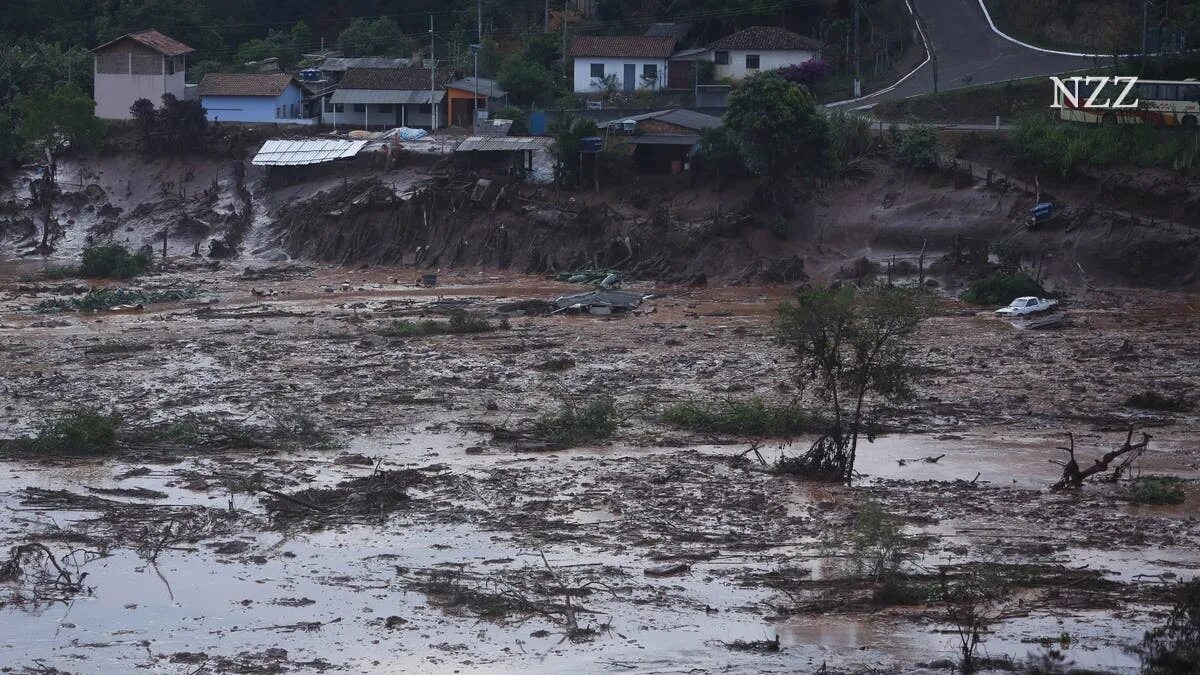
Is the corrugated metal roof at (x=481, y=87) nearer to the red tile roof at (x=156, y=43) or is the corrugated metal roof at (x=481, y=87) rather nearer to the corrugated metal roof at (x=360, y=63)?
the corrugated metal roof at (x=360, y=63)

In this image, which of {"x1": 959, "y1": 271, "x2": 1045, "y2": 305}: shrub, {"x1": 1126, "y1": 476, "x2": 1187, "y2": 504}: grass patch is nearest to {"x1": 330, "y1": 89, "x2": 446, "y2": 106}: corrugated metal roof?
{"x1": 959, "y1": 271, "x2": 1045, "y2": 305}: shrub

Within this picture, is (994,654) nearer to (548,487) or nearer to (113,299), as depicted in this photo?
(548,487)

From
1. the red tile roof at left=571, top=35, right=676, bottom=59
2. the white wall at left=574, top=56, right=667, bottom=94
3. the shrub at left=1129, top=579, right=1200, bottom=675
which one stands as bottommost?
the shrub at left=1129, top=579, right=1200, bottom=675

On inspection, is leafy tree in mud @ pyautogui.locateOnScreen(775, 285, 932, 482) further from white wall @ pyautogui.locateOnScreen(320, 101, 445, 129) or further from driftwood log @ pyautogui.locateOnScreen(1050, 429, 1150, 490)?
white wall @ pyautogui.locateOnScreen(320, 101, 445, 129)

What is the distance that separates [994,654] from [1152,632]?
178cm

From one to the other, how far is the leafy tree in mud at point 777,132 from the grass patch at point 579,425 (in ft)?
62.6

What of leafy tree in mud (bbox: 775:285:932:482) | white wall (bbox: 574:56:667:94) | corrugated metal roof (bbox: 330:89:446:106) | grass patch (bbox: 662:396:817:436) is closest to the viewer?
leafy tree in mud (bbox: 775:285:932:482)

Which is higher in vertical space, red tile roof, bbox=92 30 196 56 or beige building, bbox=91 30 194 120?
red tile roof, bbox=92 30 196 56

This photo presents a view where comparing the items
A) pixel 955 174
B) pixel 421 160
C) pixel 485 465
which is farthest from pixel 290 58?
pixel 485 465

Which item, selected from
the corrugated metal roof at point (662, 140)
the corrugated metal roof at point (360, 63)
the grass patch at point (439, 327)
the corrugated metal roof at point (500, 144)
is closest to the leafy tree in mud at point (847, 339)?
the grass patch at point (439, 327)

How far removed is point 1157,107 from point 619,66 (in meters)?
20.6

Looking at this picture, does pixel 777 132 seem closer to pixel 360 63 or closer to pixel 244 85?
pixel 244 85

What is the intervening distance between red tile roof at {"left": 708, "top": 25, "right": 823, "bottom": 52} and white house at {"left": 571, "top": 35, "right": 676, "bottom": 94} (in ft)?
7.12

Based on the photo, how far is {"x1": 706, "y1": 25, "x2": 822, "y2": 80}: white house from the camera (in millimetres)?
55062
